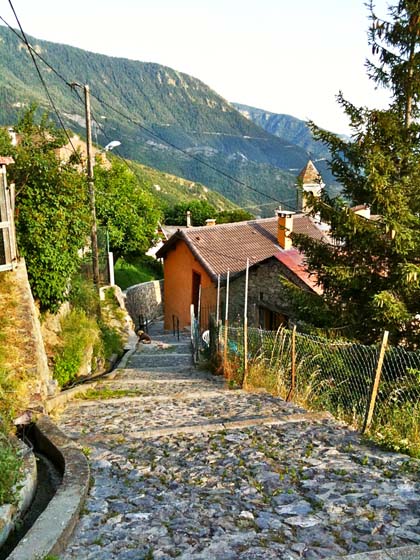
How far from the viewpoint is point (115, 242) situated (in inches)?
998

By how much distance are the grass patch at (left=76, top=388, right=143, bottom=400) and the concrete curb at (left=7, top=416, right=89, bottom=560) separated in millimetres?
2732

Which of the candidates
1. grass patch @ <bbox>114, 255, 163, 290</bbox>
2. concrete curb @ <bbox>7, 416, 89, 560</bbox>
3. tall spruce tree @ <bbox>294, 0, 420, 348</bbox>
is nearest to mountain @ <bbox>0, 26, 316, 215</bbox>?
grass patch @ <bbox>114, 255, 163, 290</bbox>

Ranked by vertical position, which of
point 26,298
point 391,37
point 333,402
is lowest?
point 333,402

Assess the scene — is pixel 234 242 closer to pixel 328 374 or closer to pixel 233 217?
pixel 328 374

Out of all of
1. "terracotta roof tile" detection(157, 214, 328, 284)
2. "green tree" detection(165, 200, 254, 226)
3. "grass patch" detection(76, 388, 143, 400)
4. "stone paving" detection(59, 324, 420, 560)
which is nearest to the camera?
"stone paving" detection(59, 324, 420, 560)

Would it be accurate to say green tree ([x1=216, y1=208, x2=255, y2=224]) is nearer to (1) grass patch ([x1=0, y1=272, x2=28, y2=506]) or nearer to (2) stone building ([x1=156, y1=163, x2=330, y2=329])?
(2) stone building ([x1=156, y1=163, x2=330, y2=329])

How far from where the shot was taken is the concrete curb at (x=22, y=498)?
Answer: 3650 mm

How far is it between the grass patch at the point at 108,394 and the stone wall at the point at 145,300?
1514 cm

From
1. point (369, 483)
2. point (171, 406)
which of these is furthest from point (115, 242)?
point (369, 483)

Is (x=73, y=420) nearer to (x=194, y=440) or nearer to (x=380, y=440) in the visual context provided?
(x=194, y=440)

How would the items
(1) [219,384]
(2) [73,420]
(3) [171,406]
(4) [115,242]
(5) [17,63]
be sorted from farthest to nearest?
(5) [17,63], (4) [115,242], (1) [219,384], (3) [171,406], (2) [73,420]

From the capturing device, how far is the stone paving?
3461 millimetres

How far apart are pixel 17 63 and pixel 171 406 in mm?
180500

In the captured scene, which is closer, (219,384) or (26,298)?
(26,298)
